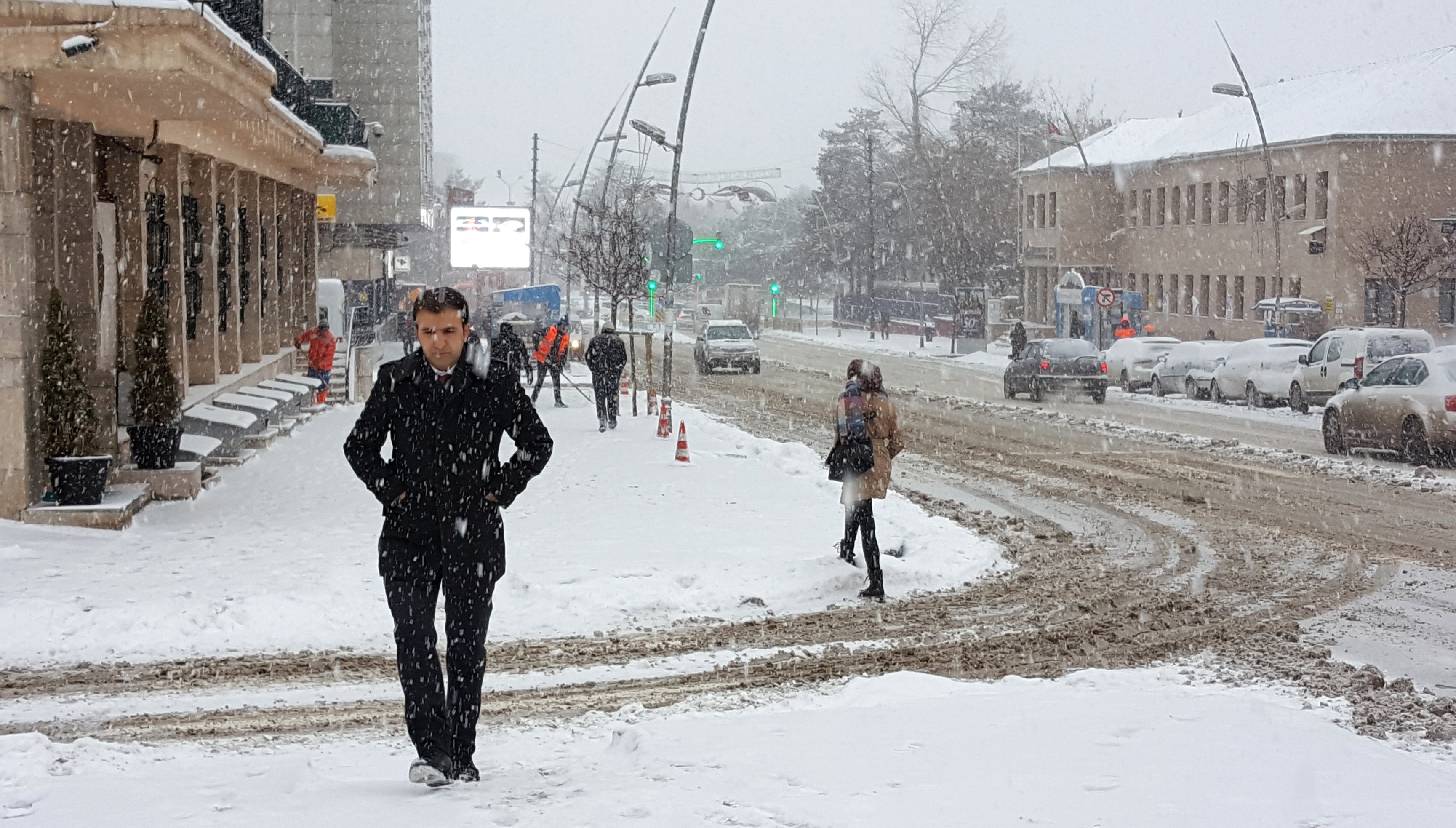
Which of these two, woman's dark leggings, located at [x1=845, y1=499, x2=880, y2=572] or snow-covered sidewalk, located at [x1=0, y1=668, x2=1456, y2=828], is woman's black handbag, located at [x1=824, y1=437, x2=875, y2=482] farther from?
snow-covered sidewalk, located at [x1=0, y1=668, x2=1456, y2=828]

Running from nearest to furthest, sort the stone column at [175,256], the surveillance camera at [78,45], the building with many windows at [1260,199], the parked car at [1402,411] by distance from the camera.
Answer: the surveillance camera at [78,45], the stone column at [175,256], the parked car at [1402,411], the building with many windows at [1260,199]

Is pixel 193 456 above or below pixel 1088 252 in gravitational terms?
below

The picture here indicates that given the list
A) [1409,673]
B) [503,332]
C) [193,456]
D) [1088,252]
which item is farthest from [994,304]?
[1409,673]

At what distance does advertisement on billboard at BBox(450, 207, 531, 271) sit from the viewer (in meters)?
55.8

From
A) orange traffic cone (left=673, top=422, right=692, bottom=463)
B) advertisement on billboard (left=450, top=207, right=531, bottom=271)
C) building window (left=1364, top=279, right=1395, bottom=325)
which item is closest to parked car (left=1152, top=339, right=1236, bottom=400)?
building window (left=1364, top=279, right=1395, bottom=325)

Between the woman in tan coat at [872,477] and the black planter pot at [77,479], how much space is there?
6.13 m

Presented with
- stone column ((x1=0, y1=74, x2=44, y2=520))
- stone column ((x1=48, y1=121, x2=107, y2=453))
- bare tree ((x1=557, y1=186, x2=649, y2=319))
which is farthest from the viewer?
bare tree ((x1=557, y1=186, x2=649, y2=319))

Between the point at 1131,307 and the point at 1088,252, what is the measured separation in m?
12.8

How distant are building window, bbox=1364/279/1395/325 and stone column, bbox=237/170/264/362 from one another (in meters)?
37.9

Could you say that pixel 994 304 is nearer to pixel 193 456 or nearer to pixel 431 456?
pixel 193 456

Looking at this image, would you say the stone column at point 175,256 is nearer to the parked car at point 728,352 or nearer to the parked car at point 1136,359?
the parked car at point 1136,359

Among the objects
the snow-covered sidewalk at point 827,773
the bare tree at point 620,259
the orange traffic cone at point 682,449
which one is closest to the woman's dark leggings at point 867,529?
the snow-covered sidewalk at point 827,773

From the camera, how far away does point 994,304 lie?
64938mm

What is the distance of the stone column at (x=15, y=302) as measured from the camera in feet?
38.3
